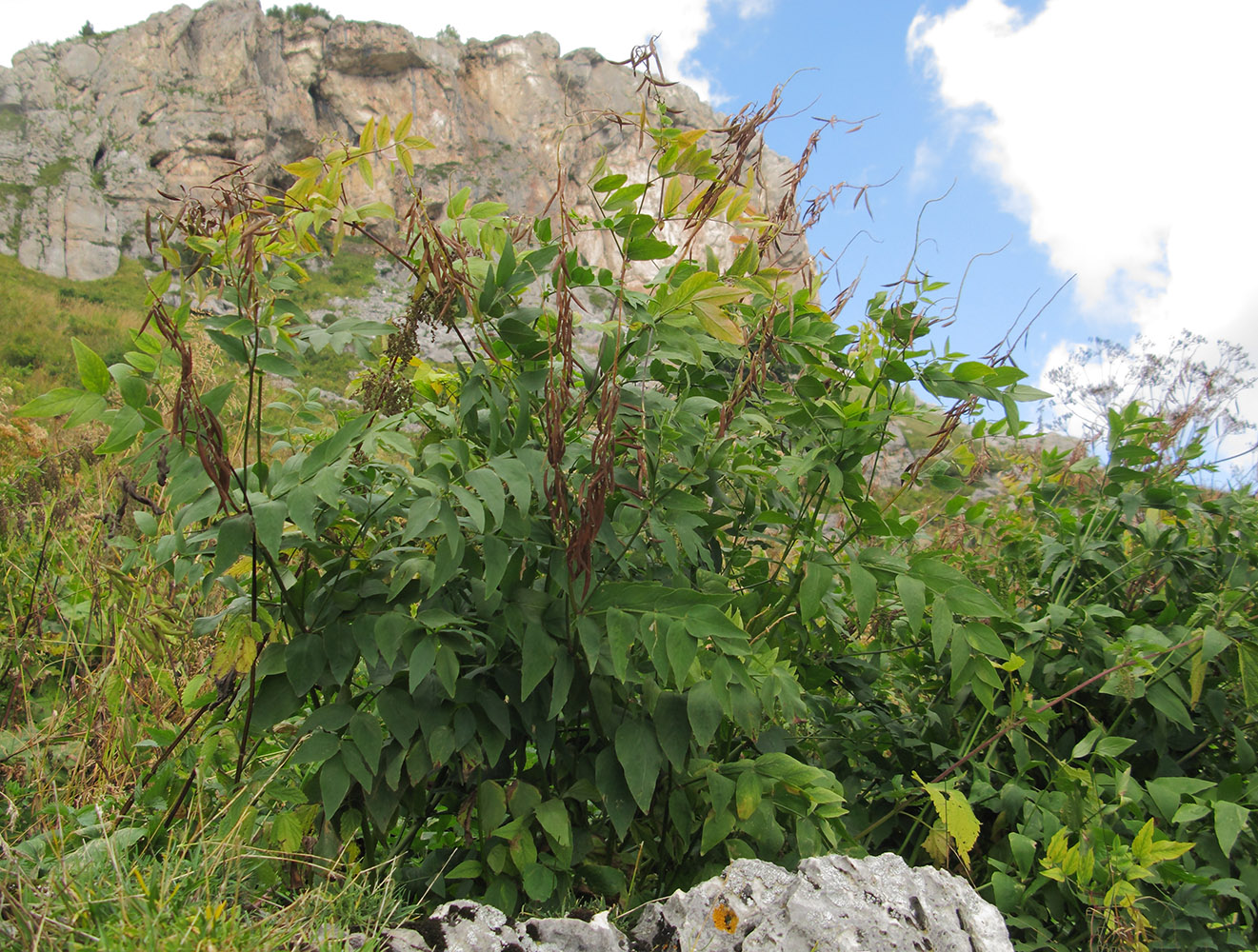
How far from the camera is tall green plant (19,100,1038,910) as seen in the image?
1.47 m

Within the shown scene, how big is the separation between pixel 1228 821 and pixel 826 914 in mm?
1181

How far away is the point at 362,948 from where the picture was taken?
1.28 metres

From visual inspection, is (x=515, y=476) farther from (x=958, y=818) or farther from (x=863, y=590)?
(x=958, y=818)

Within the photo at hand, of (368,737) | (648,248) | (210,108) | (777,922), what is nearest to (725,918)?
(777,922)

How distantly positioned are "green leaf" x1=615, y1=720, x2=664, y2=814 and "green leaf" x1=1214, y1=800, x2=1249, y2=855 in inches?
54.9

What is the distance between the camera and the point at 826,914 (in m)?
1.44

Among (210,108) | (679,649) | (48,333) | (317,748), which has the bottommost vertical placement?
(317,748)

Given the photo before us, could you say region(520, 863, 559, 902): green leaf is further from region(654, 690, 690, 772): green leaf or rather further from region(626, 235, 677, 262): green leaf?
region(626, 235, 677, 262): green leaf

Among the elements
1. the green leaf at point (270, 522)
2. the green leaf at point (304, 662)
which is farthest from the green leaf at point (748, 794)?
the green leaf at point (270, 522)

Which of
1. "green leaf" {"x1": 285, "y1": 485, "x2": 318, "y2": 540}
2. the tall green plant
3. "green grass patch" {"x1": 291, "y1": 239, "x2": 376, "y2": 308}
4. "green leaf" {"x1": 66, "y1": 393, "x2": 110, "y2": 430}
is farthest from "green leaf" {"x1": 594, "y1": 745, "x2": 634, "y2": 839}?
"green grass patch" {"x1": 291, "y1": 239, "x2": 376, "y2": 308}

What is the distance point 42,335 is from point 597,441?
85.9 ft

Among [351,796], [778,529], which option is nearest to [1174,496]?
[778,529]

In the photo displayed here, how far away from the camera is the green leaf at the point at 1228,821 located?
184cm

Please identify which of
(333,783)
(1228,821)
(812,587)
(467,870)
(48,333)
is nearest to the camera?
(333,783)
